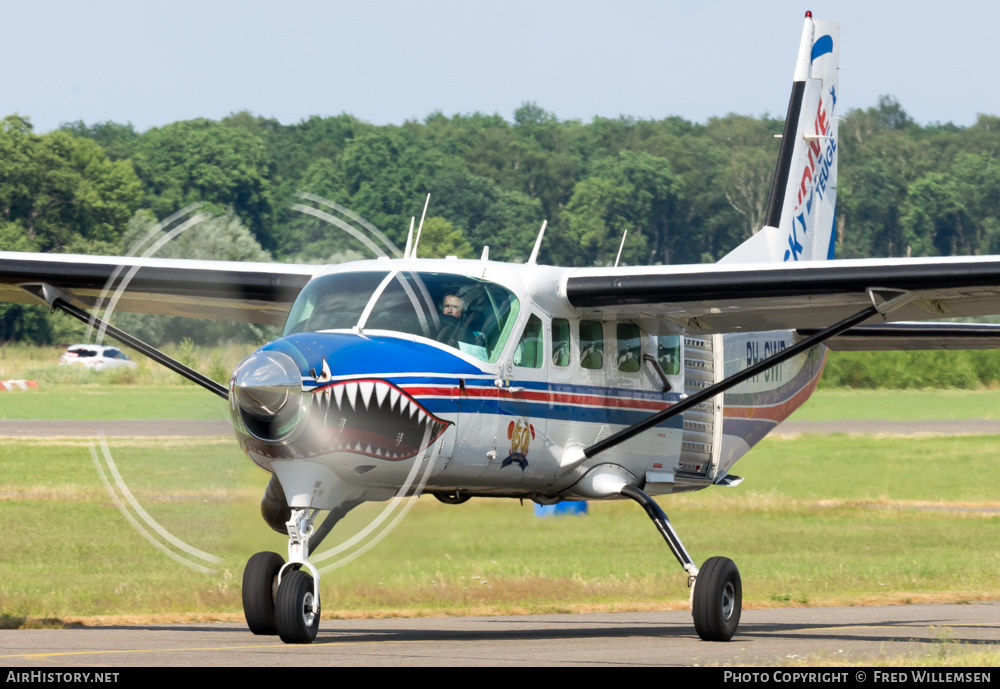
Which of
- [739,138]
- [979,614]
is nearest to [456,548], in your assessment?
[979,614]

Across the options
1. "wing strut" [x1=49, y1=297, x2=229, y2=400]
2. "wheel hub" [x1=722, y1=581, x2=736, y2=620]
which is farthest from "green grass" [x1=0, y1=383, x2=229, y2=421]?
"wheel hub" [x1=722, y1=581, x2=736, y2=620]

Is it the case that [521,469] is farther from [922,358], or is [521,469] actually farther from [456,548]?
[922,358]

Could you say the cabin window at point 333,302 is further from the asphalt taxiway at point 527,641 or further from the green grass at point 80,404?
the green grass at point 80,404

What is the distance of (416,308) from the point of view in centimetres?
1106

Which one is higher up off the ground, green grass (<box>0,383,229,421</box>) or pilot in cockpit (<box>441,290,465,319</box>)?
pilot in cockpit (<box>441,290,465,319</box>)

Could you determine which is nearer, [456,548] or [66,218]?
[456,548]

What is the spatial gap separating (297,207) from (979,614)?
8.71m

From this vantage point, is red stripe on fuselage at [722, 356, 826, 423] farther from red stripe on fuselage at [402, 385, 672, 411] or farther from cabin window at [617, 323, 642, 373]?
cabin window at [617, 323, 642, 373]

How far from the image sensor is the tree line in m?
39.1

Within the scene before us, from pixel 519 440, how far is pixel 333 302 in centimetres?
209

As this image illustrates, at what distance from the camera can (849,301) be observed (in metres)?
12.6

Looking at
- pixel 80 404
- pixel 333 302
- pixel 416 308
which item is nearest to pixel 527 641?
pixel 416 308

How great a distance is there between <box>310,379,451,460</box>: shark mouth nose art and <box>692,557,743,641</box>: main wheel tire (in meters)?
3.05

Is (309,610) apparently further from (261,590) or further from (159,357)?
(159,357)
